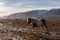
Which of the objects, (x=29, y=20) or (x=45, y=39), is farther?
(x=29, y=20)

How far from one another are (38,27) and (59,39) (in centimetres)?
1112

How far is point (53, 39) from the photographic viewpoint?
13.8m

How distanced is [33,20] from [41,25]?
1.02m

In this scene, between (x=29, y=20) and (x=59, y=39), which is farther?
(x=29, y=20)

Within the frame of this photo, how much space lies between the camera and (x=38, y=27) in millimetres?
24688

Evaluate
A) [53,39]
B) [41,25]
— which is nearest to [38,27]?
[41,25]

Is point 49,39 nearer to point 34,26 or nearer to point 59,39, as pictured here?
point 59,39

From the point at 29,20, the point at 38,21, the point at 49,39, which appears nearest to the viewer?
the point at 49,39

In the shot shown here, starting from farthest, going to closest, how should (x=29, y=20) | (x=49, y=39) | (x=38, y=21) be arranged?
(x=29, y=20), (x=38, y=21), (x=49, y=39)

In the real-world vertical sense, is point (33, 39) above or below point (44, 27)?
above

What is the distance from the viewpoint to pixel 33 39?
44.8 feet

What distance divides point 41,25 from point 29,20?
1.70 metres

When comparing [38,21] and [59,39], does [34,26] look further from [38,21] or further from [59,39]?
[59,39]

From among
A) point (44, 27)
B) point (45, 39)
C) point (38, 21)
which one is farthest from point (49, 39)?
point (44, 27)
